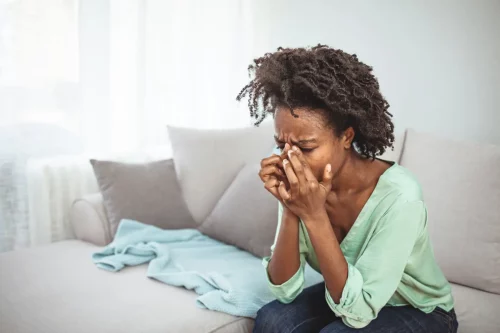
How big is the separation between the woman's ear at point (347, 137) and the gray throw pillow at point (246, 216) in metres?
0.81

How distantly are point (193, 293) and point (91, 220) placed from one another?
29.0 inches

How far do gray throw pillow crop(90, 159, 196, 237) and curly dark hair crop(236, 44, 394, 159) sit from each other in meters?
1.13

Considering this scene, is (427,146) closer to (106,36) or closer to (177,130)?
(177,130)

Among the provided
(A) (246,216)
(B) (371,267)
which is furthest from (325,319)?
(A) (246,216)

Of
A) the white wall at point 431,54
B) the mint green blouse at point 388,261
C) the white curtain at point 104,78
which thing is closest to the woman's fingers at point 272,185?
the mint green blouse at point 388,261

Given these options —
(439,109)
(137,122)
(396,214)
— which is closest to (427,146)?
(439,109)

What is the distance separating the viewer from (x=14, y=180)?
2396 mm

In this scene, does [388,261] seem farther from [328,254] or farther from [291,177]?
[291,177]

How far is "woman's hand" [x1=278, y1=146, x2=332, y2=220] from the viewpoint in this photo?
1217mm

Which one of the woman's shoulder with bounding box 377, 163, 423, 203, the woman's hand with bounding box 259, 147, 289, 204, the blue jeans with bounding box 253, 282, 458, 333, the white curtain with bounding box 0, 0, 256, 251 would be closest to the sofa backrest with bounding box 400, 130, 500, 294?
A: the blue jeans with bounding box 253, 282, 458, 333

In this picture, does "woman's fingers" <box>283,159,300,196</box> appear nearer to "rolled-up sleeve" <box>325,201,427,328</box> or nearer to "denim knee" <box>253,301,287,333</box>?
"rolled-up sleeve" <box>325,201,427,328</box>

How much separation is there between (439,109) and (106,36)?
59.5 inches

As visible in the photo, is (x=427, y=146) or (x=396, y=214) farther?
(x=427, y=146)

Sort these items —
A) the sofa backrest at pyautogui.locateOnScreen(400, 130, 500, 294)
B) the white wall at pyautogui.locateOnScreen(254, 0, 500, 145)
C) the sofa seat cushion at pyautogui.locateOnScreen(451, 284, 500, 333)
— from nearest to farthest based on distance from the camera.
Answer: the sofa seat cushion at pyautogui.locateOnScreen(451, 284, 500, 333)
the sofa backrest at pyautogui.locateOnScreen(400, 130, 500, 294)
the white wall at pyautogui.locateOnScreen(254, 0, 500, 145)
